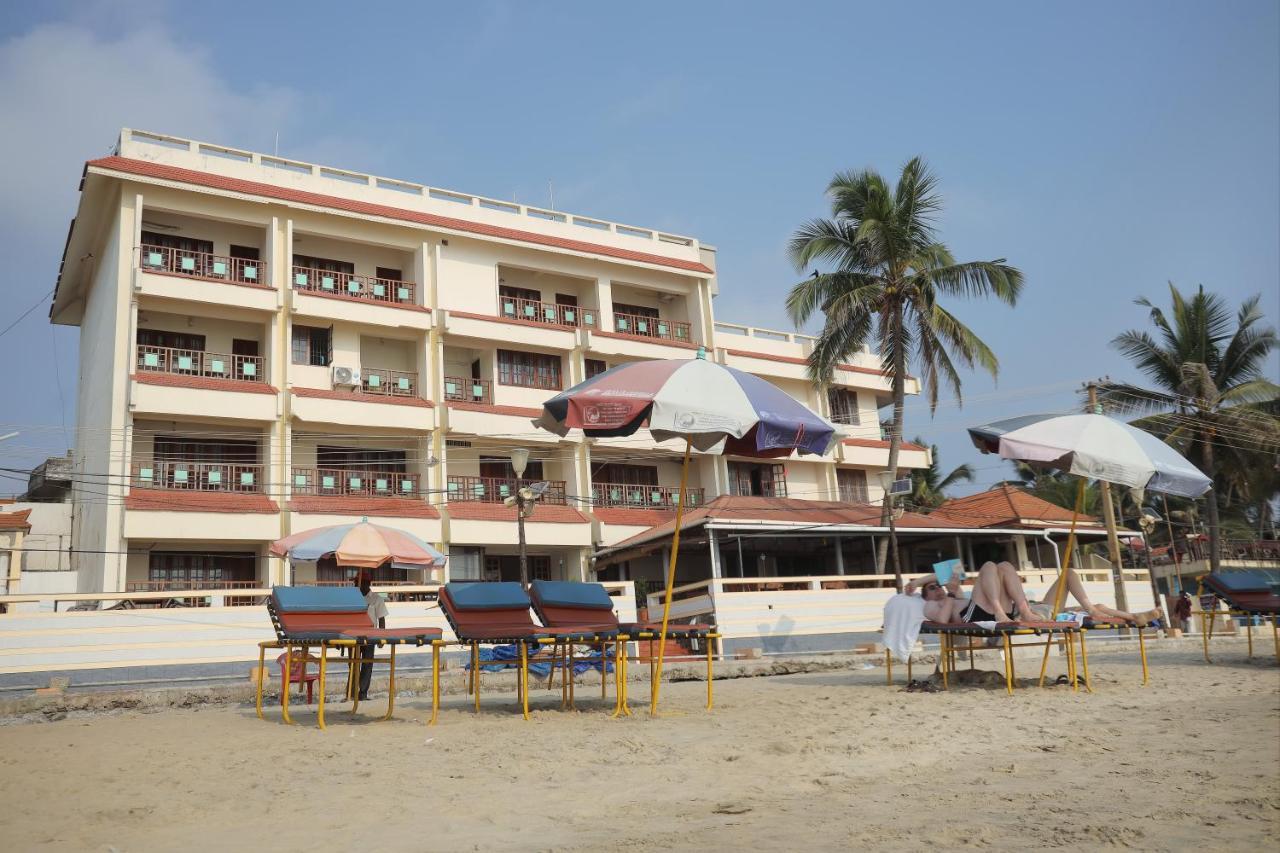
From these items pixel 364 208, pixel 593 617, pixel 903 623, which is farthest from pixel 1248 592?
pixel 364 208

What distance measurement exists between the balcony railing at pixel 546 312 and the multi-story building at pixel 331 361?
0.21ft

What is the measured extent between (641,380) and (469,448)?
2061 centimetres

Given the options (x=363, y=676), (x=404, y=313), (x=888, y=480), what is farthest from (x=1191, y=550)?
(x=363, y=676)

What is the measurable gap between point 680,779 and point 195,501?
68.5 feet

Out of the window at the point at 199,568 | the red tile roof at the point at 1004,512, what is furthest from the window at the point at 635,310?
the window at the point at 199,568

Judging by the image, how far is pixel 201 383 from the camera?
2516 centimetres

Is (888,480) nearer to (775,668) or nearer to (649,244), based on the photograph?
(775,668)

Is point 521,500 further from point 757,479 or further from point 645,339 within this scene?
point 757,479

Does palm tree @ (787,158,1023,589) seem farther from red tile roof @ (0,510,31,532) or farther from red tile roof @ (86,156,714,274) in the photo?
red tile roof @ (0,510,31,532)

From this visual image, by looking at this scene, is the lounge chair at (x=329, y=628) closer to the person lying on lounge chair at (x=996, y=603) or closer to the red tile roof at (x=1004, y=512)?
the person lying on lounge chair at (x=996, y=603)

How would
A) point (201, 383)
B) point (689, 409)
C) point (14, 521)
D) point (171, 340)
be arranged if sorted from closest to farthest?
point (689, 409)
point (14, 521)
point (201, 383)
point (171, 340)

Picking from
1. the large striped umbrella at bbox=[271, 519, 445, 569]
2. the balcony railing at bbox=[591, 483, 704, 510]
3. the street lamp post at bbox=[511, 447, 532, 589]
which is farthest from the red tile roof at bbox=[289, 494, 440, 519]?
the large striped umbrella at bbox=[271, 519, 445, 569]

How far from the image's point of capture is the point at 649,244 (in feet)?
111

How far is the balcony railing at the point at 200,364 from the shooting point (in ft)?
83.1
